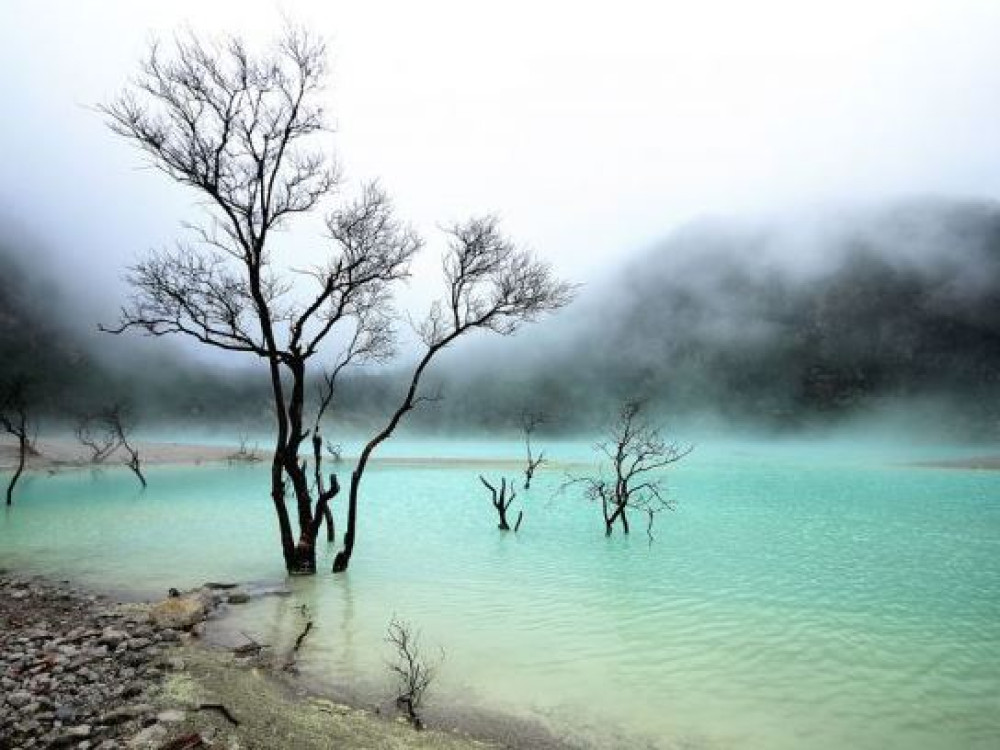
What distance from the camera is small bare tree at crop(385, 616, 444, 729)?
8.37m

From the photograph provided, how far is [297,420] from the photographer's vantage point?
14891 mm

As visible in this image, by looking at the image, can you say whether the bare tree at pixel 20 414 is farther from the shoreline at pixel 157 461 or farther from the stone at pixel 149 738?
the stone at pixel 149 738

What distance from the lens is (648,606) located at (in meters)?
14.5

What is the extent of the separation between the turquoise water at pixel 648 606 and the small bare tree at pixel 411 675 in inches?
10.7

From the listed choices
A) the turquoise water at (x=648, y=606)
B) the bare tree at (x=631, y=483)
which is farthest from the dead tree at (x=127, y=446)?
the bare tree at (x=631, y=483)

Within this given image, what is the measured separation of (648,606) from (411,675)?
6.81 m

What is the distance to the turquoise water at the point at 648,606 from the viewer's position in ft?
29.3

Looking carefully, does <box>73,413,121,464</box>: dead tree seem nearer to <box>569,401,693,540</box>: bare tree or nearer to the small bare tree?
<box>569,401,693,540</box>: bare tree

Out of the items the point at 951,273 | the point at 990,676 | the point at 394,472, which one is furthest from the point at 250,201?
the point at 951,273

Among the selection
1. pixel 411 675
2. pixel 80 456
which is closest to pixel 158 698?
pixel 411 675

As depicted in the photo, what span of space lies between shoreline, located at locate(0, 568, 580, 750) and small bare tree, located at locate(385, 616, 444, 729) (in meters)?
0.18

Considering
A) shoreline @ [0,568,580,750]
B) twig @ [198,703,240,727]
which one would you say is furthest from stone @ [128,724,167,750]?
twig @ [198,703,240,727]

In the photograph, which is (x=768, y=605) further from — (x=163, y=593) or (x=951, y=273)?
(x=951, y=273)

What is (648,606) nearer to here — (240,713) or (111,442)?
(240,713)
